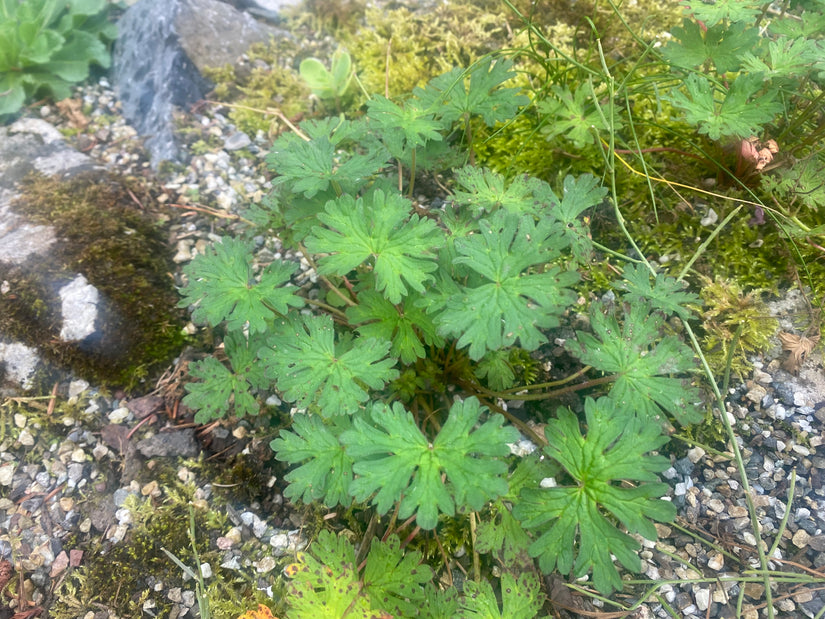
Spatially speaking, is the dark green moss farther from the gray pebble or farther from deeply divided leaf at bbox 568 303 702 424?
the gray pebble

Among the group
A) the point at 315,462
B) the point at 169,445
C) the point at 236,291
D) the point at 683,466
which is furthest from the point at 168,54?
the point at 683,466

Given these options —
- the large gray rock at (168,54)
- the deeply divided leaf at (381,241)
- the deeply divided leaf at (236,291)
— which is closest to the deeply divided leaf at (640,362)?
the deeply divided leaf at (381,241)

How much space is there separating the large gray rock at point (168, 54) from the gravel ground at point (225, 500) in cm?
156

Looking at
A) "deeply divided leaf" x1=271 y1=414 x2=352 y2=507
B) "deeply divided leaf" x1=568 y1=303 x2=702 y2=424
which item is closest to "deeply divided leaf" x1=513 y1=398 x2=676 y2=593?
"deeply divided leaf" x1=568 y1=303 x2=702 y2=424

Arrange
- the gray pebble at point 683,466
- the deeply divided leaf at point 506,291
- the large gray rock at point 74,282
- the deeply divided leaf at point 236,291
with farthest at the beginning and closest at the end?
the large gray rock at point 74,282, the gray pebble at point 683,466, the deeply divided leaf at point 236,291, the deeply divided leaf at point 506,291

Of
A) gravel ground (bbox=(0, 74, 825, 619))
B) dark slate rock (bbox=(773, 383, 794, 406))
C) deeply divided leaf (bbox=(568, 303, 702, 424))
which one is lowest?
gravel ground (bbox=(0, 74, 825, 619))

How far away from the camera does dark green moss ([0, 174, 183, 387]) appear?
231cm

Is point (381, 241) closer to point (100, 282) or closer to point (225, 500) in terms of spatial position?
point (225, 500)

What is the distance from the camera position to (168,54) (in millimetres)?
3199

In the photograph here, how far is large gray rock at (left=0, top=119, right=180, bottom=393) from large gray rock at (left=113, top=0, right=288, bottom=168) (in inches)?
21.2

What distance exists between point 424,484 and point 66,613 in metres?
1.37

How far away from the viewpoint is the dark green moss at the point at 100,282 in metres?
2.31

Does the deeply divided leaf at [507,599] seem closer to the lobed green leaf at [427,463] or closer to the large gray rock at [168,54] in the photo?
the lobed green leaf at [427,463]

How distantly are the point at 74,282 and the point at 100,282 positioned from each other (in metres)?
0.10
